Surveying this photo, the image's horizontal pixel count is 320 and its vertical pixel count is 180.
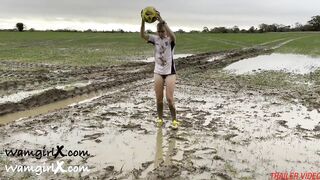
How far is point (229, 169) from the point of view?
6.93 metres

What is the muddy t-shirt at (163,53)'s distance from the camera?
881cm

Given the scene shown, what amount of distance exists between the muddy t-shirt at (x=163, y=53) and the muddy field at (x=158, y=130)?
1249 mm

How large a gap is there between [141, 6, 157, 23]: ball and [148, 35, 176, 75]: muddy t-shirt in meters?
0.46

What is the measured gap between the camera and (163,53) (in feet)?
29.0

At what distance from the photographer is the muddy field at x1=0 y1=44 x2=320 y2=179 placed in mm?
6996

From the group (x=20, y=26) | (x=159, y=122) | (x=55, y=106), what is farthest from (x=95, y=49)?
(x=20, y=26)

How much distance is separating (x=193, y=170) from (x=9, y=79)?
10.4 m

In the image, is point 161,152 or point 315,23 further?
point 315,23

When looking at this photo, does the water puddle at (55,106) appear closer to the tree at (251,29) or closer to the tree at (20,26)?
the tree at (20,26)

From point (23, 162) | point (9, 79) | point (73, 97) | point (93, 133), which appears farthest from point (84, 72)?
point (23, 162)

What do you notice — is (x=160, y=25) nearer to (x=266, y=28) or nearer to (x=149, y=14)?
(x=149, y=14)

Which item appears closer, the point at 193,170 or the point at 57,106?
the point at 193,170

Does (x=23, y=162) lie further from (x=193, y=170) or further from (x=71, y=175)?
(x=193, y=170)

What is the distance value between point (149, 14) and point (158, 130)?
235cm
